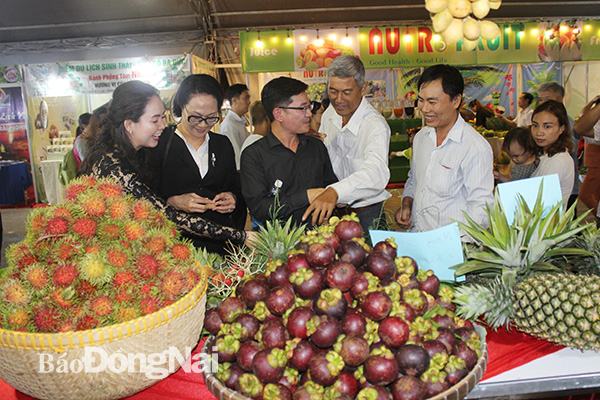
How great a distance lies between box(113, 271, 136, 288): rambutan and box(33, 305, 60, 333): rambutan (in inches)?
5.4

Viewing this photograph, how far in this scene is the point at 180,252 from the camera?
1246 millimetres

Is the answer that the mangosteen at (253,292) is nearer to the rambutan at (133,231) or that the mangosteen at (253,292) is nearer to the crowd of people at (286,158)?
the rambutan at (133,231)

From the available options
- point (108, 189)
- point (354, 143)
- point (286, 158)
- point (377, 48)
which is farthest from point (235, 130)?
point (108, 189)

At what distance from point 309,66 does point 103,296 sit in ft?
23.3

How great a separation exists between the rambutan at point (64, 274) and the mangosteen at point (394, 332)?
0.72 meters

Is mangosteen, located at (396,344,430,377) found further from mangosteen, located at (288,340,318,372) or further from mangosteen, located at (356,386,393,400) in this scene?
mangosteen, located at (288,340,318,372)

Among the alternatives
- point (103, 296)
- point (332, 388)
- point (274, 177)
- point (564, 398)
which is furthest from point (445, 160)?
point (103, 296)

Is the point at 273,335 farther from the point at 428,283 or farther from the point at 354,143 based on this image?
the point at 354,143

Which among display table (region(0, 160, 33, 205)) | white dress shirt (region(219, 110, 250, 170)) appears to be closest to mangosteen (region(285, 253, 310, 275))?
white dress shirt (region(219, 110, 250, 170))

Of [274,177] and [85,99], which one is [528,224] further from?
[85,99]

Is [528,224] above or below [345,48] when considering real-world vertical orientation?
below

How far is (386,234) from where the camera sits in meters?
1.47

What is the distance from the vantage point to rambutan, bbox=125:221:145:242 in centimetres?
119

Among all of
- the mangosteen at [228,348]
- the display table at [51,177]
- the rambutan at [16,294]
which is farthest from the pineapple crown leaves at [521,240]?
the display table at [51,177]
